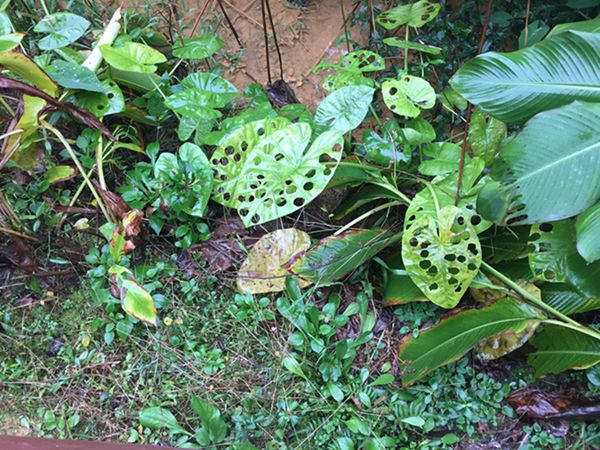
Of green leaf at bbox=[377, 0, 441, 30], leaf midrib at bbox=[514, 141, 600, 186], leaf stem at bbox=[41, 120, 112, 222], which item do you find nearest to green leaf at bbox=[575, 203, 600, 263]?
leaf midrib at bbox=[514, 141, 600, 186]

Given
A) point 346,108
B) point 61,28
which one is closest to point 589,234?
point 346,108

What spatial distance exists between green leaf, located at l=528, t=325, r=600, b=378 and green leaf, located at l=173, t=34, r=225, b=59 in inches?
60.2

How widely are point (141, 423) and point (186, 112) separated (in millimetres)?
1023

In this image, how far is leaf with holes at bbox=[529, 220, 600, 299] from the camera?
1.44 meters

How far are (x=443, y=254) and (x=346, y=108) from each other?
604 millimetres

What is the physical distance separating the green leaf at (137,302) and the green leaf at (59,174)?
49 centimetres

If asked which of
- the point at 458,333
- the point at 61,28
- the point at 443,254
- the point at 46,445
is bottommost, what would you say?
the point at 458,333

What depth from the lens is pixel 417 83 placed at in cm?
174

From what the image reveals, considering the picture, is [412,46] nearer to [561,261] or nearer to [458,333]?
[561,261]

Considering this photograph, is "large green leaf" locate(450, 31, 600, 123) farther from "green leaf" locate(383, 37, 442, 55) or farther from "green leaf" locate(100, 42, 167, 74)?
"green leaf" locate(100, 42, 167, 74)

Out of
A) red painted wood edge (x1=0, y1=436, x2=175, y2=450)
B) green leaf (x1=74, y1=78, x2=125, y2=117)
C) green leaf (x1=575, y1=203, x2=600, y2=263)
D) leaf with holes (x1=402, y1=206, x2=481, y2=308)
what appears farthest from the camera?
green leaf (x1=74, y1=78, x2=125, y2=117)

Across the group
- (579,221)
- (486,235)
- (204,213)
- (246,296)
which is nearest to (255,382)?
(246,296)

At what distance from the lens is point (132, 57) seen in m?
1.86

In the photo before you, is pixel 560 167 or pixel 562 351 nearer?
pixel 560 167
